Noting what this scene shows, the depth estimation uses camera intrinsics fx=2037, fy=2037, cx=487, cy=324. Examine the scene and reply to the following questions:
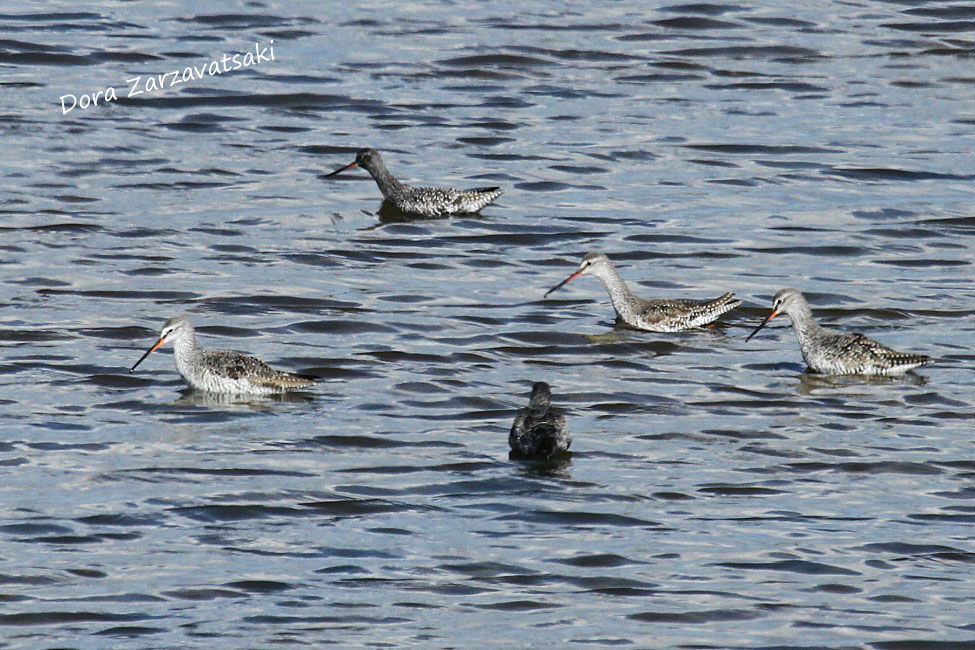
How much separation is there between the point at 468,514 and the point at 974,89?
17500mm

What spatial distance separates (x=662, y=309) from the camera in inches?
657

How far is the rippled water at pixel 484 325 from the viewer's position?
10422 mm

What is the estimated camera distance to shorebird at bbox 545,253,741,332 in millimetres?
16625

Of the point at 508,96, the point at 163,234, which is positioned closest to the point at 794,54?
the point at 508,96

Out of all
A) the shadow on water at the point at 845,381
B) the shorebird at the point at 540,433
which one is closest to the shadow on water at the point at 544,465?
the shorebird at the point at 540,433

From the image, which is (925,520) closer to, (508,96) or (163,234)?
(163,234)

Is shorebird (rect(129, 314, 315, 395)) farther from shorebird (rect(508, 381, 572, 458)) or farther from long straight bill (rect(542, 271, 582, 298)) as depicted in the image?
long straight bill (rect(542, 271, 582, 298))

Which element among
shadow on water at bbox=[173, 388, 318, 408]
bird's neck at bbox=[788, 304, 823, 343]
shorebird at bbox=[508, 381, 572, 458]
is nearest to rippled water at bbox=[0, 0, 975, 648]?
shadow on water at bbox=[173, 388, 318, 408]

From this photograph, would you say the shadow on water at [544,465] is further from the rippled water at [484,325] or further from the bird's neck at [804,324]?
the bird's neck at [804,324]

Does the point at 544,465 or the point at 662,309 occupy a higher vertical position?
the point at 662,309

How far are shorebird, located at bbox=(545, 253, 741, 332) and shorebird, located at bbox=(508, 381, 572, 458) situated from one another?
13.3 ft

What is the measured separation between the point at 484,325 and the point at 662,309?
1.46 metres

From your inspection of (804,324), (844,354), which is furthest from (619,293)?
(844,354)

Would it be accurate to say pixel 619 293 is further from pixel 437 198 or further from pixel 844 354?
pixel 437 198
